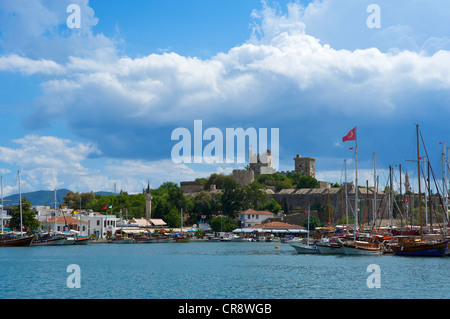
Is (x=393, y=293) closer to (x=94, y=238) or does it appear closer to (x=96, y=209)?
(x=94, y=238)

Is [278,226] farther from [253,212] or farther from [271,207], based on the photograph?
[271,207]

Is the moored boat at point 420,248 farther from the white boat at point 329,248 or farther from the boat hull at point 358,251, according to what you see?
the white boat at point 329,248

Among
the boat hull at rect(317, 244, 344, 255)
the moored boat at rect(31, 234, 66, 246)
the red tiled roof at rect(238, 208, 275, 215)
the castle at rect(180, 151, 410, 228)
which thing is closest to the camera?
the boat hull at rect(317, 244, 344, 255)

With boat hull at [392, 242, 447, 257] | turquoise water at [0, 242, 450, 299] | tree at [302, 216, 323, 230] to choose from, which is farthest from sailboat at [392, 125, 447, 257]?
tree at [302, 216, 323, 230]

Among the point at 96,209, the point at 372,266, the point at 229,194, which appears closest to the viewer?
the point at 372,266

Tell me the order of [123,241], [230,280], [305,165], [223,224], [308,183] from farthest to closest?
[305,165], [308,183], [223,224], [123,241], [230,280]

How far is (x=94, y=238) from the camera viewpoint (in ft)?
319

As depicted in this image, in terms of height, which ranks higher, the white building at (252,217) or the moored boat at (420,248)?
the white building at (252,217)

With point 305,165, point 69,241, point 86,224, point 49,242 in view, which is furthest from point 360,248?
point 305,165

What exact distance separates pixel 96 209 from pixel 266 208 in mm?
37962

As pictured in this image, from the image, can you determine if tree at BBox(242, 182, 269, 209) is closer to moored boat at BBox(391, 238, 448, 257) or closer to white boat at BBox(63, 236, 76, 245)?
white boat at BBox(63, 236, 76, 245)

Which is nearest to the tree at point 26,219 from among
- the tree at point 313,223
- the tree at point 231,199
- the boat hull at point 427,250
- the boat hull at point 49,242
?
the boat hull at point 49,242
